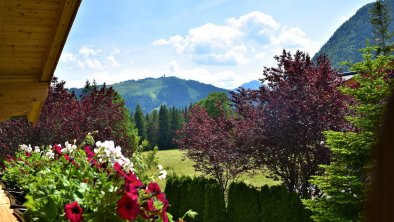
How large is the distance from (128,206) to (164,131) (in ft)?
236

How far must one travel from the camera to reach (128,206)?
246 cm

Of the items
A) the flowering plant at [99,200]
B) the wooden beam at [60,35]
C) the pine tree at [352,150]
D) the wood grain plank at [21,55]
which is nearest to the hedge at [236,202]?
the pine tree at [352,150]

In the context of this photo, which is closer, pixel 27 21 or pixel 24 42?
pixel 27 21

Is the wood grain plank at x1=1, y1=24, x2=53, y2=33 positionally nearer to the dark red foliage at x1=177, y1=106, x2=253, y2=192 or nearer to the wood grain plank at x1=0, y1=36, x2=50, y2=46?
the wood grain plank at x1=0, y1=36, x2=50, y2=46

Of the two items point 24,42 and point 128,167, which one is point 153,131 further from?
point 128,167

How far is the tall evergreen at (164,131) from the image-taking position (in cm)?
7195

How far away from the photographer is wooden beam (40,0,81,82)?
4032 millimetres

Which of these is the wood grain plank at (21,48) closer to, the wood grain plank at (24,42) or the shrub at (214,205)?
the wood grain plank at (24,42)

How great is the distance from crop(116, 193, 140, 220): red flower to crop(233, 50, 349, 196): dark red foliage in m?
8.60

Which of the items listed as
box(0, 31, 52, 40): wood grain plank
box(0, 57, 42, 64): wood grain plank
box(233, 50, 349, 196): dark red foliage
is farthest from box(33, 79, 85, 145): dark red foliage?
box(0, 31, 52, 40): wood grain plank

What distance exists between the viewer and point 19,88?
18.4ft

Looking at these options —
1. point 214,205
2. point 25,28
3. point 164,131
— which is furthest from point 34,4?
point 164,131

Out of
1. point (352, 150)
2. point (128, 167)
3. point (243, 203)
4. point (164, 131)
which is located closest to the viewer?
point (128, 167)

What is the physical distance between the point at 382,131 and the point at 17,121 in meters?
16.1
